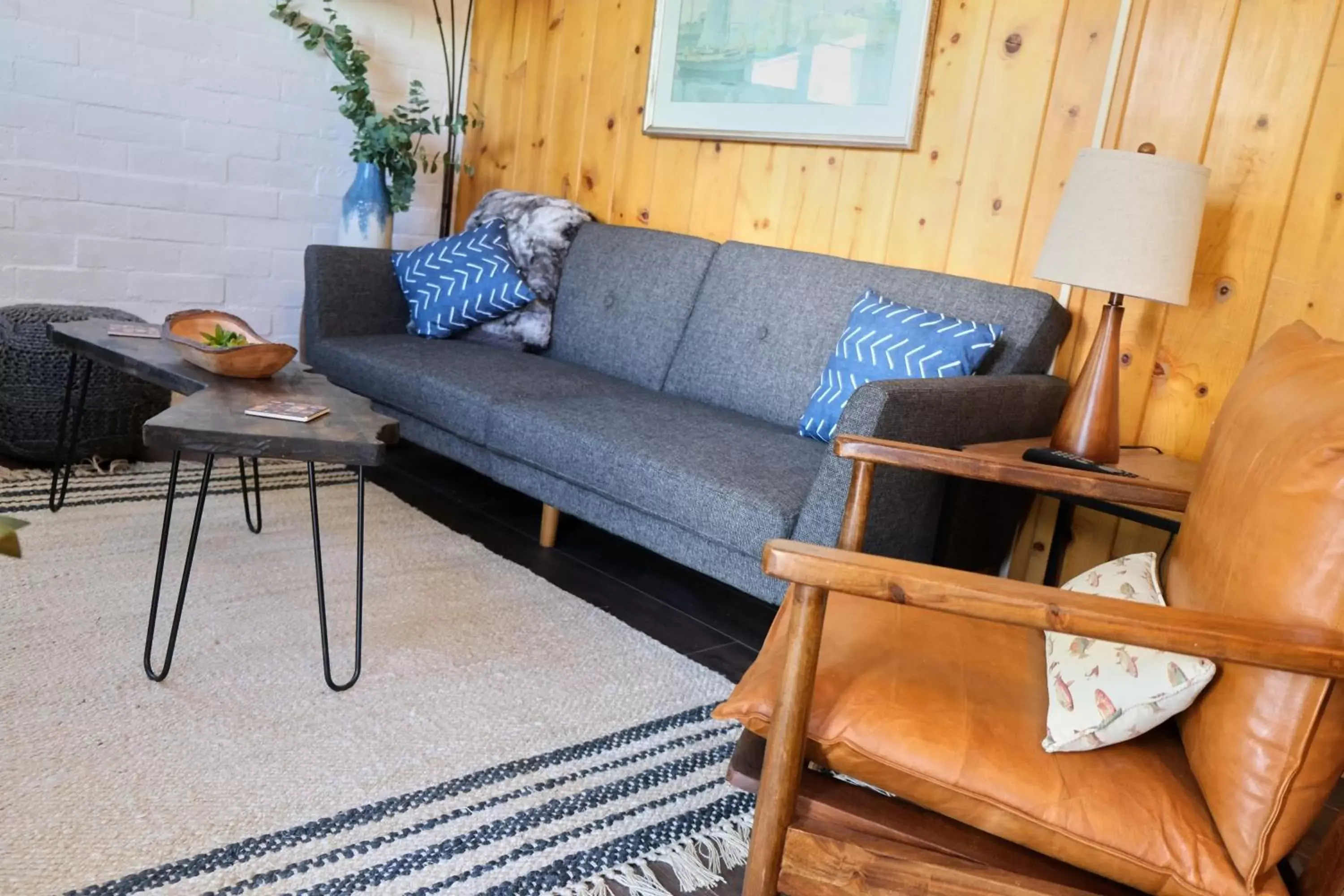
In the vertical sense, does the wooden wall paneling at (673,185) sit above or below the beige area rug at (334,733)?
above

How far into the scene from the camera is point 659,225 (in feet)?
10.5

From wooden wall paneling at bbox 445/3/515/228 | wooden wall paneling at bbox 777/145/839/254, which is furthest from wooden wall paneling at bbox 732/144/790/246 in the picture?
wooden wall paneling at bbox 445/3/515/228

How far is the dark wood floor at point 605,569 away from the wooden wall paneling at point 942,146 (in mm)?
977

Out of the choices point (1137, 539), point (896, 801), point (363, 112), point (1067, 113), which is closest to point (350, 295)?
point (363, 112)

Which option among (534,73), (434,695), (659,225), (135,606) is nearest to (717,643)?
(434,695)

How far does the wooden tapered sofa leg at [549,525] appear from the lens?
2.48 meters

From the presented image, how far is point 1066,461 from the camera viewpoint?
1.77 metres

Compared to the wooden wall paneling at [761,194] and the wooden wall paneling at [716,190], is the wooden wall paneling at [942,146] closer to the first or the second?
the wooden wall paneling at [761,194]

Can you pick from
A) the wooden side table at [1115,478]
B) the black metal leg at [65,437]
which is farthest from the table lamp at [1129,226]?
the black metal leg at [65,437]

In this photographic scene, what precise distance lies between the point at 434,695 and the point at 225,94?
99.6 inches

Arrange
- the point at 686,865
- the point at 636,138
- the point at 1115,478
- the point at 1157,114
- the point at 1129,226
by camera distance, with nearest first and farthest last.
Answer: the point at 686,865 < the point at 1115,478 < the point at 1129,226 < the point at 1157,114 < the point at 636,138

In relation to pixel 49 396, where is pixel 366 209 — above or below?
above

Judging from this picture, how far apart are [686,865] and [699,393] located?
1.47m

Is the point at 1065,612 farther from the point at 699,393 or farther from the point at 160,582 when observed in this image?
the point at 699,393
